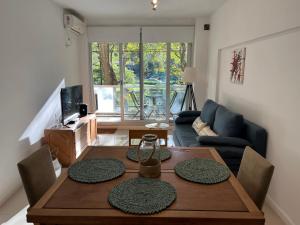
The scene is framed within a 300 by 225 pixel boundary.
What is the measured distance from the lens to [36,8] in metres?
3.60

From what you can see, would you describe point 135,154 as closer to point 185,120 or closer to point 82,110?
point 185,120

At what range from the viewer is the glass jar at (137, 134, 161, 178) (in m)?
1.58

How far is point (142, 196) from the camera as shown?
1.34 meters

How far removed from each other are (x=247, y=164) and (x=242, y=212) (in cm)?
61

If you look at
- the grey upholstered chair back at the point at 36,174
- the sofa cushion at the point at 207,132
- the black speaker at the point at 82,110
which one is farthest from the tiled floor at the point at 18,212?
the black speaker at the point at 82,110

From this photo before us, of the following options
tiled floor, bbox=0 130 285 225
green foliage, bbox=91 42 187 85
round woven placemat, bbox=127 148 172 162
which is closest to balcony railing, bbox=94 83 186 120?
green foliage, bbox=91 42 187 85

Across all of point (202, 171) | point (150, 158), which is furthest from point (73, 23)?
point (202, 171)

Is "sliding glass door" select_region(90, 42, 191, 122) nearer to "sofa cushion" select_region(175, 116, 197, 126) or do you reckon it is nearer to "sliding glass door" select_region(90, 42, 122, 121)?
"sliding glass door" select_region(90, 42, 122, 121)

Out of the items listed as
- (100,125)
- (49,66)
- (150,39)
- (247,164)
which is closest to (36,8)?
(49,66)

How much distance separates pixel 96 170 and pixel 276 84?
79.4 inches

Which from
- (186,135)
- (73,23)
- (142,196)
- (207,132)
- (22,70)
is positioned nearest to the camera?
(142,196)

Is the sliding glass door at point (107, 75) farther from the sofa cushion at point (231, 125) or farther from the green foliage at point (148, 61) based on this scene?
the sofa cushion at point (231, 125)

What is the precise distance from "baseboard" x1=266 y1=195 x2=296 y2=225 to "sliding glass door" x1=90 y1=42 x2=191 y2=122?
365 centimetres

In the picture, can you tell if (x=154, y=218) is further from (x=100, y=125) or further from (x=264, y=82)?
(x=100, y=125)
